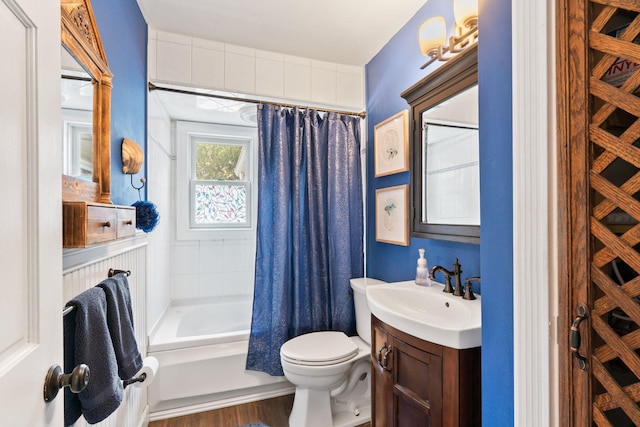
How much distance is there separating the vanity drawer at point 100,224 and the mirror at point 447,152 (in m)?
1.37

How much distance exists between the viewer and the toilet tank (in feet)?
6.31

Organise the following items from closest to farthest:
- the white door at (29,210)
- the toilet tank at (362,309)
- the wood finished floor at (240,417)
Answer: the white door at (29,210)
the wood finished floor at (240,417)
the toilet tank at (362,309)

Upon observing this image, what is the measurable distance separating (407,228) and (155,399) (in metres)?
1.87

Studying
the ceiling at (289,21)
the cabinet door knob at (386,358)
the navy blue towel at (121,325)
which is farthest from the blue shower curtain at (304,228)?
the navy blue towel at (121,325)

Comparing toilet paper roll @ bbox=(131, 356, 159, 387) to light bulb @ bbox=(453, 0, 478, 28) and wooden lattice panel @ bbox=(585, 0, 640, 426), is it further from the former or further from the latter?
light bulb @ bbox=(453, 0, 478, 28)

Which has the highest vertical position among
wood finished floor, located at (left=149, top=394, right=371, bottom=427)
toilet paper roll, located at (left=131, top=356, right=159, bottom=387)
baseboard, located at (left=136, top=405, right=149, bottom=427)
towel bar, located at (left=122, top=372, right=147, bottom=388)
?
towel bar, located at (left=122, top=372, right=147, bottom=388)

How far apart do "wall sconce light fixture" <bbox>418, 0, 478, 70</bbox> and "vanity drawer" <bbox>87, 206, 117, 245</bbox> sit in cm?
148

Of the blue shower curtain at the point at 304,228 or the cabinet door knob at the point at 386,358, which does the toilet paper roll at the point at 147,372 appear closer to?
the blue shower curtain at the point at 304,228

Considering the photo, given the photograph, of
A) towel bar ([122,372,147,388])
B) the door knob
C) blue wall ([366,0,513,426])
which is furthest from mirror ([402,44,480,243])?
towel bar ([122,372,147,388])

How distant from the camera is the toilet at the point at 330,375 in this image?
1.65 m

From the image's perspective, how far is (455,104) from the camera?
1452 mm

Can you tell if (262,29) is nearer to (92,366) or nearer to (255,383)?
(92,366)

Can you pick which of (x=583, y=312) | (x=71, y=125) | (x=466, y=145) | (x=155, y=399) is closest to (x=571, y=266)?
(x=583, y=312)

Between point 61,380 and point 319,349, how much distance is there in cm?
136
